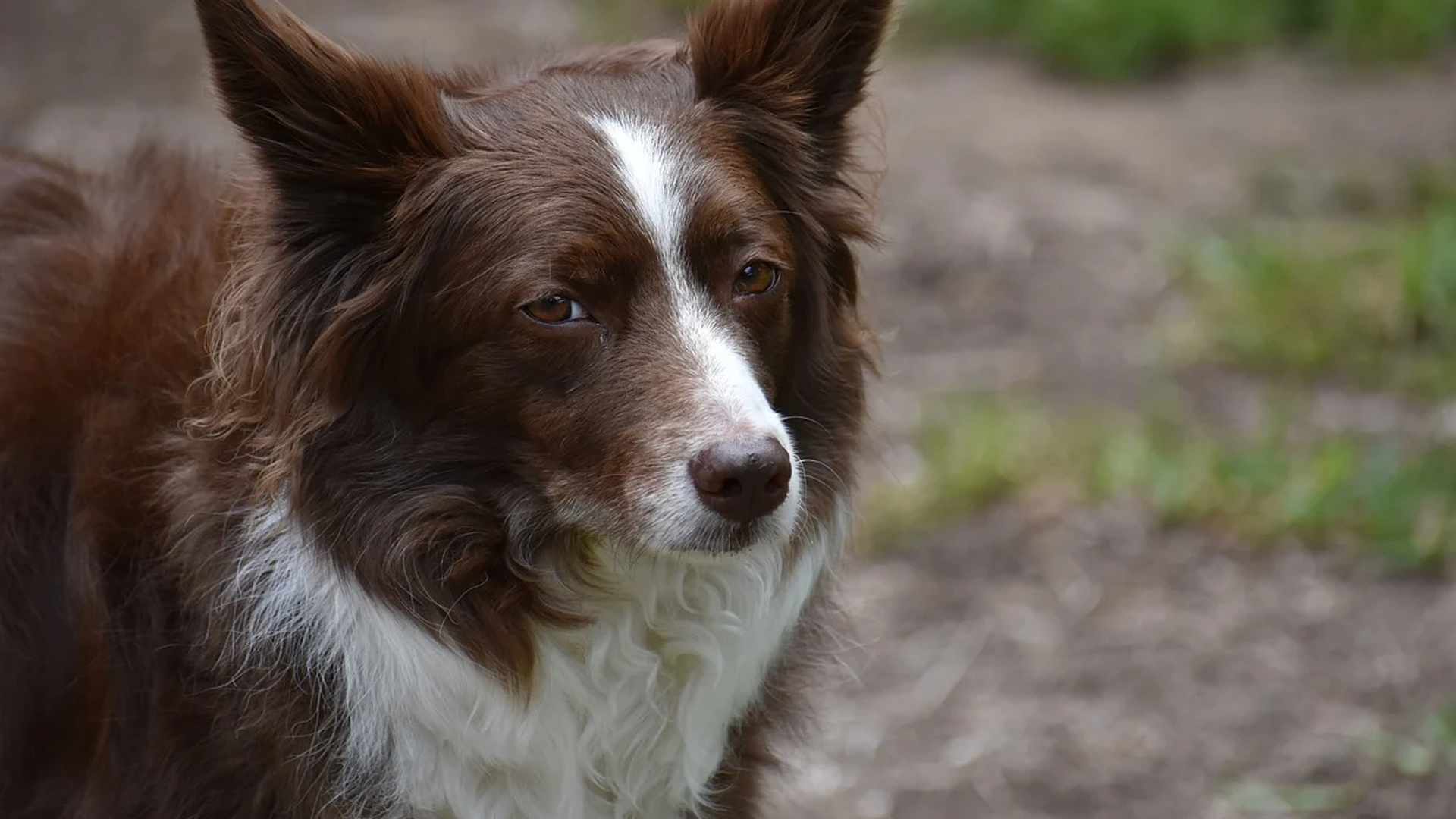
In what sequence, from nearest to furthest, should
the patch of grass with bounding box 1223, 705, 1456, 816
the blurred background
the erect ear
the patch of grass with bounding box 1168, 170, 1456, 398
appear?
the erect ear
the patch of grass with bounding box 1223, 705, 1456, 816
the blurred background
the patch of grass with bounding box 1168, 170, 1456, 398

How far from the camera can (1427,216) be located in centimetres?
737

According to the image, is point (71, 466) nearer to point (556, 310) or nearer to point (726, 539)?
point (556, 310)

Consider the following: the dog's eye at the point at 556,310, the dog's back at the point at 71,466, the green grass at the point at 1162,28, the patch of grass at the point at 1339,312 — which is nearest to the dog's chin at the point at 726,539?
the dog's eye at the point at 556,310

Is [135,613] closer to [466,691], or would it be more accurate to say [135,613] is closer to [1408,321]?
[466,691]

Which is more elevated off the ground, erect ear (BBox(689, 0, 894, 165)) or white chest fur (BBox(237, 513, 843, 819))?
erect ear (BBox(689, 0, 894, 165))

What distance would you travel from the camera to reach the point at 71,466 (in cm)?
327

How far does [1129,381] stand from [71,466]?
14.6 feet

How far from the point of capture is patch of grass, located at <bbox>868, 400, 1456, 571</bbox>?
554 centimetres

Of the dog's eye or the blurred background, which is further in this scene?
the blurred background

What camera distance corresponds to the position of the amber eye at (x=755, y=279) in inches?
125

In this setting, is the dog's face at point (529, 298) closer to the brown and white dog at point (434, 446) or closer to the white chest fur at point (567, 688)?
the brown and white dog at point (434, 446)

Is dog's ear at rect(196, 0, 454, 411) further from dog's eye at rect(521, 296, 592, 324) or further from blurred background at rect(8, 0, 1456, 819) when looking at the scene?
blurred background at rect(8, 0, 1456, 819)

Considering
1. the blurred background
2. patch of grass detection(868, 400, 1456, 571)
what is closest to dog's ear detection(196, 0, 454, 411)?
the blurred background

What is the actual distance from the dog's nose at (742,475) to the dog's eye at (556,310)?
0.36 m
